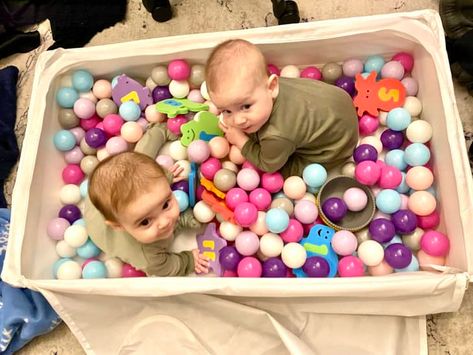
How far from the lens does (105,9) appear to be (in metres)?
1.49

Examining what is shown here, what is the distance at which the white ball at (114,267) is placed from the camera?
1.15m

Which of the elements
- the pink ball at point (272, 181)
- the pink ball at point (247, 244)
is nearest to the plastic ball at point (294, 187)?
the pink ball at point (272, 181)

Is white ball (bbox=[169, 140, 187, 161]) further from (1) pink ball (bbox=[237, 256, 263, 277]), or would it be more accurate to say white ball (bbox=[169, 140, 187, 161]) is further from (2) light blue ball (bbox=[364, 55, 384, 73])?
(2) light blue ball (bbox=[364, 55, 384, 73])

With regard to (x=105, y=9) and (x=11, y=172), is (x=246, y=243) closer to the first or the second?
(x=11, y=172)

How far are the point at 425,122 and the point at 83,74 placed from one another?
769 millimetres

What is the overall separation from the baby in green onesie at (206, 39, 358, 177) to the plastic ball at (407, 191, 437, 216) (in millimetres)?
157

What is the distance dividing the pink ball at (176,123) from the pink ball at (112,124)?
12 cm

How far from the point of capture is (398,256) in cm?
102

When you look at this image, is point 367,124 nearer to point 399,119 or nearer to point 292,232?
point 399,119

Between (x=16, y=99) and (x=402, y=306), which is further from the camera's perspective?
(x=16, y=99)

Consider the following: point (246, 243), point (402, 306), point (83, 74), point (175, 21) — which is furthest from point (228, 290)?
point (175, 21)

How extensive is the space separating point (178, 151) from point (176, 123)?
70 mm

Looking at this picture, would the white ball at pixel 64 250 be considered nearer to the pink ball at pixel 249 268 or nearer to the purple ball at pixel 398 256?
the pink ball at pixel 249 268

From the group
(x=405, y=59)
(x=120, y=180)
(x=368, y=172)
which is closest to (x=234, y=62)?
(x=120, y=180)
